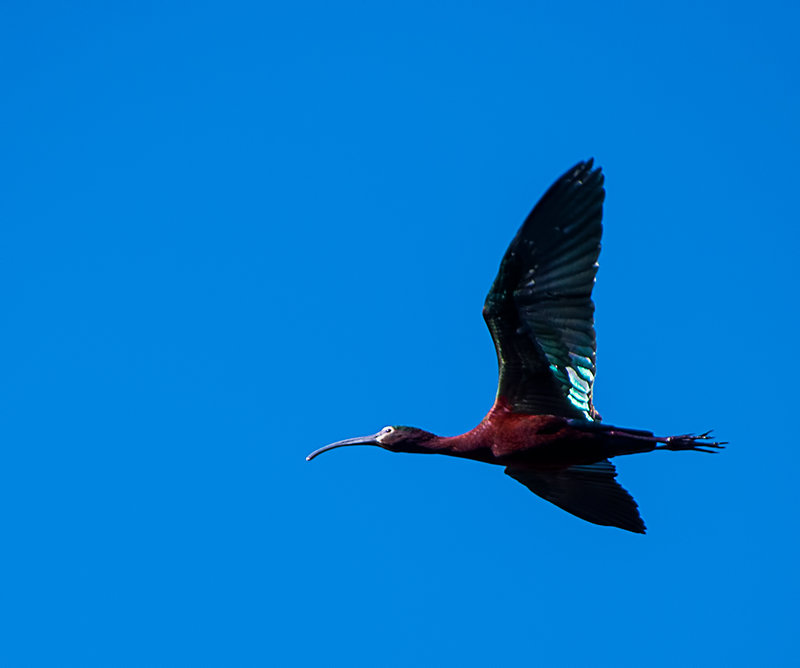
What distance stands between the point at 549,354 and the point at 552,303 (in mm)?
702

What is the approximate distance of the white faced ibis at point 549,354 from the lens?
16266 millimetres

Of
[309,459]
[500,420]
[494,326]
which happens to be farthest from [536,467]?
[309,459]

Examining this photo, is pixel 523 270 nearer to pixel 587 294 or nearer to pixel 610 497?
pixel 587 294

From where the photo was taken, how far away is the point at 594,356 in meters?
16.9

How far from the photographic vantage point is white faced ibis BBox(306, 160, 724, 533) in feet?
53.4

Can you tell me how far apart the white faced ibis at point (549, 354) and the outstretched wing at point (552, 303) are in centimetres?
1

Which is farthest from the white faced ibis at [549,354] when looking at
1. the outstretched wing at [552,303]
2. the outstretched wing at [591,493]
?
the outstretched wing at [591,493]

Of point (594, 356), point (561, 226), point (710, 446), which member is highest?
point (561, 226)

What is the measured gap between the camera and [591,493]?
1848 centimetres

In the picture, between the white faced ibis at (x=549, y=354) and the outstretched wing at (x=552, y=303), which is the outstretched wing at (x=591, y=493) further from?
the outstretched wing at (x=552, y=303)

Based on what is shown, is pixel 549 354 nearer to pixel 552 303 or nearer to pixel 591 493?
pixel 552 303

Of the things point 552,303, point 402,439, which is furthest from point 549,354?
point 402,439

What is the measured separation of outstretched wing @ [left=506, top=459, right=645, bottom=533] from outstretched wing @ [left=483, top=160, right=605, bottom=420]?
1.40 meters

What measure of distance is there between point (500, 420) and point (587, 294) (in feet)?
6.79
